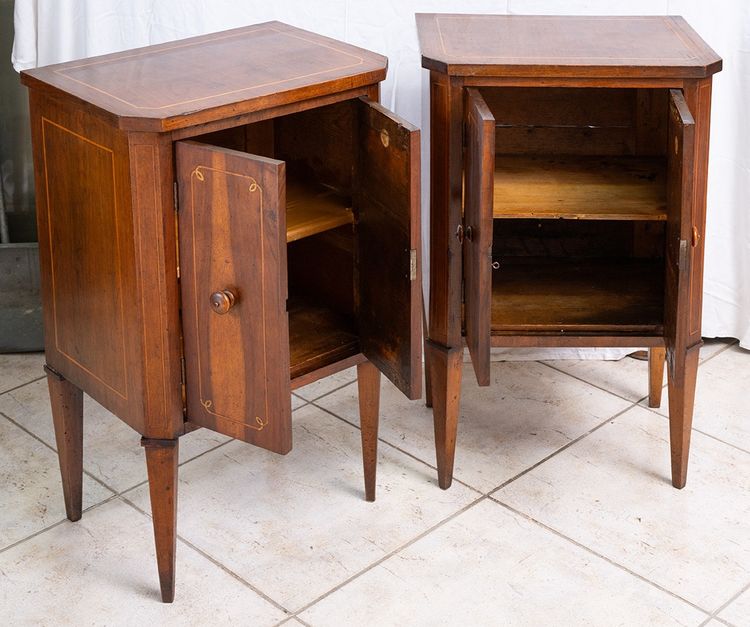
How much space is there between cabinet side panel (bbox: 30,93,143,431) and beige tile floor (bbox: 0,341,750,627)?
369mm

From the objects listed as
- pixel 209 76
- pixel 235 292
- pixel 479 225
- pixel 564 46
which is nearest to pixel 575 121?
pixel 564 46

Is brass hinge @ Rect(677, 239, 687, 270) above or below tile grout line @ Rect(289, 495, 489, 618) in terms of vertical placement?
above

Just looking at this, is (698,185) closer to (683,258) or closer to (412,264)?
(683,258)

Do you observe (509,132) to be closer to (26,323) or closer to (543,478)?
(543,478)

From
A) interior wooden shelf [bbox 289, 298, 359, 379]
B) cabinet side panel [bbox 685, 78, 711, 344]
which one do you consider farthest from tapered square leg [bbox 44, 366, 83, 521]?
cabinet side panel [bbox 685, 78, 711, 344]

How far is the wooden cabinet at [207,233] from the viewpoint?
197 cm

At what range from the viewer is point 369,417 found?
8.35 feet

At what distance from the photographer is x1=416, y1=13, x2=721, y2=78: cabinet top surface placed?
2.32m

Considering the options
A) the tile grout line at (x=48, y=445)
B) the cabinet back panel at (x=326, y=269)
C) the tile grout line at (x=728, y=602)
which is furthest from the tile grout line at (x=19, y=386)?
the tile grout line at (x=728, y=602)

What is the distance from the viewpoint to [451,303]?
8.20ft

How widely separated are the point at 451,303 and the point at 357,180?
1.15 ft

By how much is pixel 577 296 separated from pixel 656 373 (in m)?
0.37

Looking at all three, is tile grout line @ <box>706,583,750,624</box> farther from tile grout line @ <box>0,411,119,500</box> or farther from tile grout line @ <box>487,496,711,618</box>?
tile grout line @ <box>0,411,119,500</box>

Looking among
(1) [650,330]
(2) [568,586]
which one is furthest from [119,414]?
(1) [650,330]
